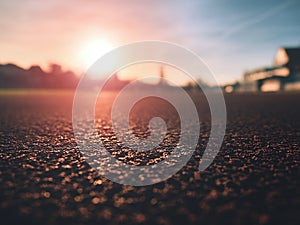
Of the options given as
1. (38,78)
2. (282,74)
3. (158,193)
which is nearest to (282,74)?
(282,74)

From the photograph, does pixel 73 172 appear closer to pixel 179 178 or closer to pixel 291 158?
pixel 179 178

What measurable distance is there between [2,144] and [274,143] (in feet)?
15.3

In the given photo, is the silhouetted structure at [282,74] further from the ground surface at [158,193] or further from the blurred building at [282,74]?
the ground surface at [158,193]

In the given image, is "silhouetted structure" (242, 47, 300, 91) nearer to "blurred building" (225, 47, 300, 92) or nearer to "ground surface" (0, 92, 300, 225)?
"blurred building" (225, 47, 300, 92)

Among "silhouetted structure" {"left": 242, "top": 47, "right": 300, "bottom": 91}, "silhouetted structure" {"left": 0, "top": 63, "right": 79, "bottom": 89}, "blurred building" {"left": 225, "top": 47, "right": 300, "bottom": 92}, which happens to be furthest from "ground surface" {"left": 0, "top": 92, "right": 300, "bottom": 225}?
"silhouetted structure" {"left": 0, "top": 63, "right": 79, "bottom": 89}

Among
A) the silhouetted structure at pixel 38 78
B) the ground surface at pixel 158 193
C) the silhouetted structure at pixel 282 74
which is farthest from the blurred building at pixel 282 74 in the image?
the silhouetted structure at pixel 38 78

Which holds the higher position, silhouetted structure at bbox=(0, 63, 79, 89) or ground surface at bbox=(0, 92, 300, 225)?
silhouetted structure at bbox=(0, 63, 79, 89)

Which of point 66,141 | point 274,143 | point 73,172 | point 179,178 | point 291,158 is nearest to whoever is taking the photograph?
point 179,178

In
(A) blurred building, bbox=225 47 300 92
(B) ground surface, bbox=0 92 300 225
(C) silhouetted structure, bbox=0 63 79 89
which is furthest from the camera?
(C) silhouetted structure, bbox=0 63 79 89

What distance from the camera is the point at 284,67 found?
34.1 meters

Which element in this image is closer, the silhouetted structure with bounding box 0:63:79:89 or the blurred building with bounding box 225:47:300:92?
the blurred building with bounding box 225:47:300:92

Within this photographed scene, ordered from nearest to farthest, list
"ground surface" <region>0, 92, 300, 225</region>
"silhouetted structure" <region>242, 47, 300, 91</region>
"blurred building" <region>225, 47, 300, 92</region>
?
1. "ground surface" <region>0, 92, 300, 225</region>
2. "blurred building" <region>225, 47, 300, 92</region>
3. "silhouetted structure" <region>242, 47, 300, 91</region>

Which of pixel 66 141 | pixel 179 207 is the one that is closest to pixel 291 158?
pixel 179 207

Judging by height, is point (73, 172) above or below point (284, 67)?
below
